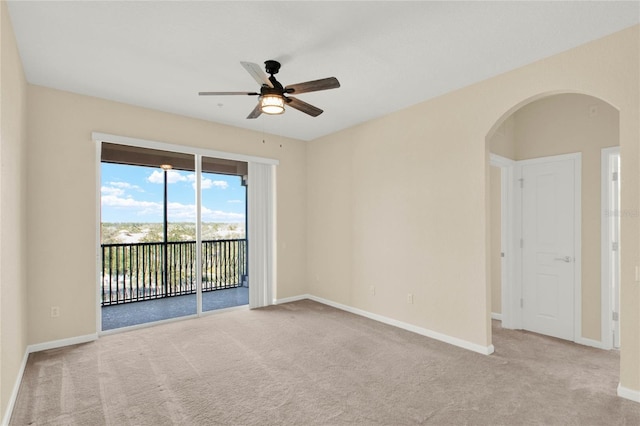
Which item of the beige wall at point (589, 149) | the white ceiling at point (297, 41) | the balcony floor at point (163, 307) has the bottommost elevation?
the balcony floor at point (163, 307)

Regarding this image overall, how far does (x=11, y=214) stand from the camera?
2.53 metres

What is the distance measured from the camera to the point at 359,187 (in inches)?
192

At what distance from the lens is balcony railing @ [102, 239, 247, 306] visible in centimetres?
516

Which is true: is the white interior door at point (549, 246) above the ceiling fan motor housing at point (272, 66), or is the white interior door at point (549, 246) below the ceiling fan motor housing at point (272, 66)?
below

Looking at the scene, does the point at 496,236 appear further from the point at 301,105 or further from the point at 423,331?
the point at 301,105

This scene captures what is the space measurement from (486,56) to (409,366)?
293cm

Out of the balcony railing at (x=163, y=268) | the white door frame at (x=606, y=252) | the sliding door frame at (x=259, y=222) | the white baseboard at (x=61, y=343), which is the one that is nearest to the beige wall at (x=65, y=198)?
the white baseboard at (x=61, y=343)

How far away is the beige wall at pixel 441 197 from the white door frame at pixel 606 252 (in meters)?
1.19

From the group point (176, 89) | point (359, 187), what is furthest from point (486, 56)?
point (176, 89)

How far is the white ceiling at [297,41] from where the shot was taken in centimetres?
226

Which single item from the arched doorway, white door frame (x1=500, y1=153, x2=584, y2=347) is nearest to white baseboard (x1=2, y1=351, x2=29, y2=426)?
the arched doorway

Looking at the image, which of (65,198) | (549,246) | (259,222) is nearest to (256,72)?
(65,198)

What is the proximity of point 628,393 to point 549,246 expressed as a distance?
1800 millimetres

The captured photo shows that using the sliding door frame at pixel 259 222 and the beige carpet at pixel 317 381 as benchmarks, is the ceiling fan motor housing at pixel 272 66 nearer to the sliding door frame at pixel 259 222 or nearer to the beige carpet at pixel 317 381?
the sliding door frame at pixel 259 222
